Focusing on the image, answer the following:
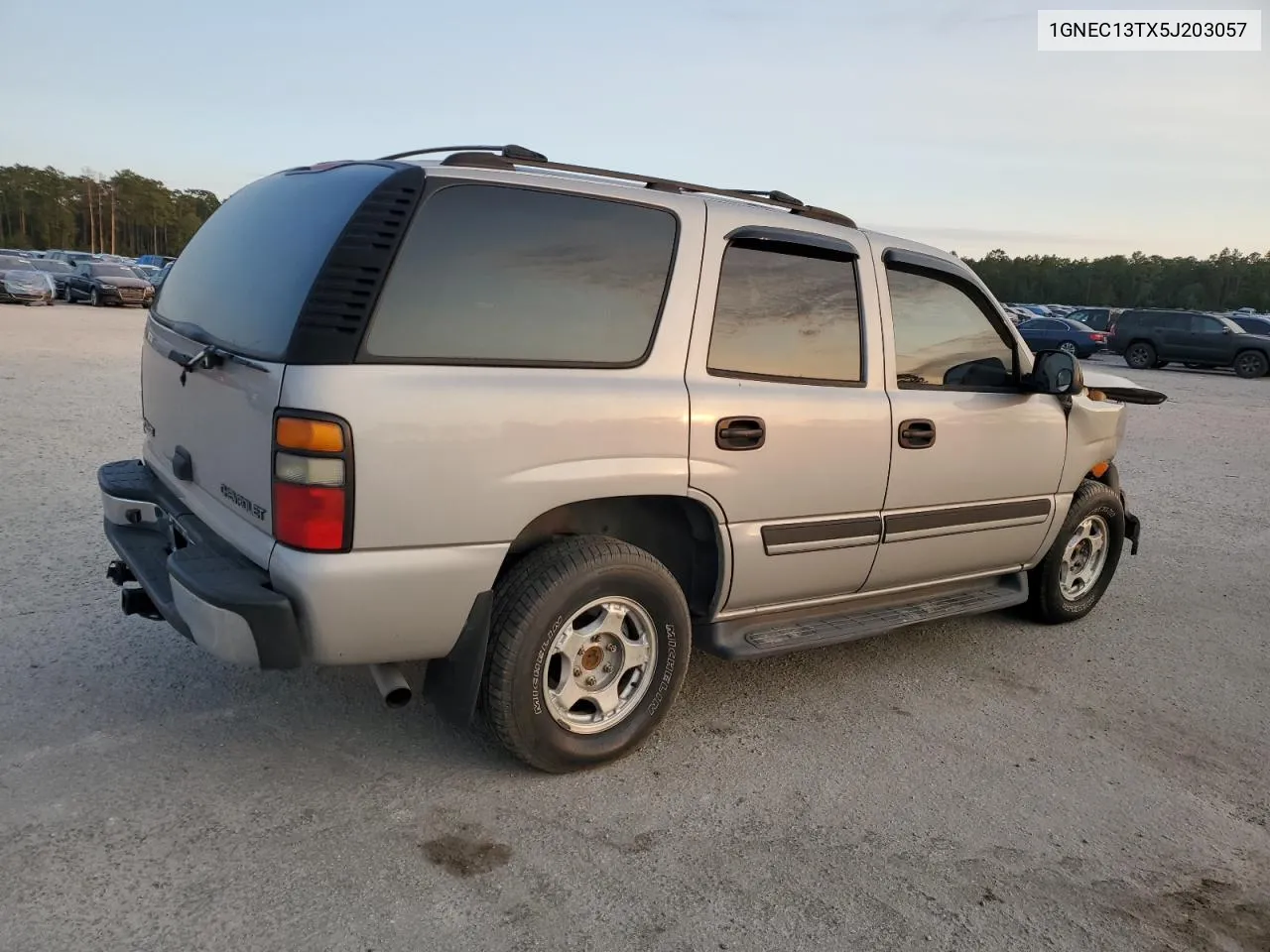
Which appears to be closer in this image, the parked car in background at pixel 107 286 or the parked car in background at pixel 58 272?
the parked car in background at pixel 107 286

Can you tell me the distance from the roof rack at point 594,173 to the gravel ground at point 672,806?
196cm

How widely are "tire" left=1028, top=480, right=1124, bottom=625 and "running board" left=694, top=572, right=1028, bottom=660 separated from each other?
12.8 inches

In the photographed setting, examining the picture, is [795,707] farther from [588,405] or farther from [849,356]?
[588,405]

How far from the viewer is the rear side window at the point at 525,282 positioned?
111 inches

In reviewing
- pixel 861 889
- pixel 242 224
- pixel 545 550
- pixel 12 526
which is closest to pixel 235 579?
pixel 545 550

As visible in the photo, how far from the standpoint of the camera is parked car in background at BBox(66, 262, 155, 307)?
103 feet

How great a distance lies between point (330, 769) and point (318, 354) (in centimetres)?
140

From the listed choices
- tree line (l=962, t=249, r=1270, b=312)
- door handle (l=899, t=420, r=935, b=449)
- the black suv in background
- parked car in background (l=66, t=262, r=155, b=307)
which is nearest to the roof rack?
door handle (l=899, t=420, r=935, b=449)

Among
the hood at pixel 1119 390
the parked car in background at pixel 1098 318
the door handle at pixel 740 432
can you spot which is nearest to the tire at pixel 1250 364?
the parked car in background at pixel 1098 318

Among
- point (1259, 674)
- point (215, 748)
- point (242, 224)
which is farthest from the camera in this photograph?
point (1259, 674)

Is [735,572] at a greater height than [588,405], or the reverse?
[588,405]

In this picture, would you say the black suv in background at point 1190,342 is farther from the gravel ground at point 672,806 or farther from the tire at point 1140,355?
the gravel ground at point 672,806

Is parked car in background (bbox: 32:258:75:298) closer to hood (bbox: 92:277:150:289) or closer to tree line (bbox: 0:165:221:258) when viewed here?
hood (bbox: 92:277:150:289)

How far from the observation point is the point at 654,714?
11.3ft
